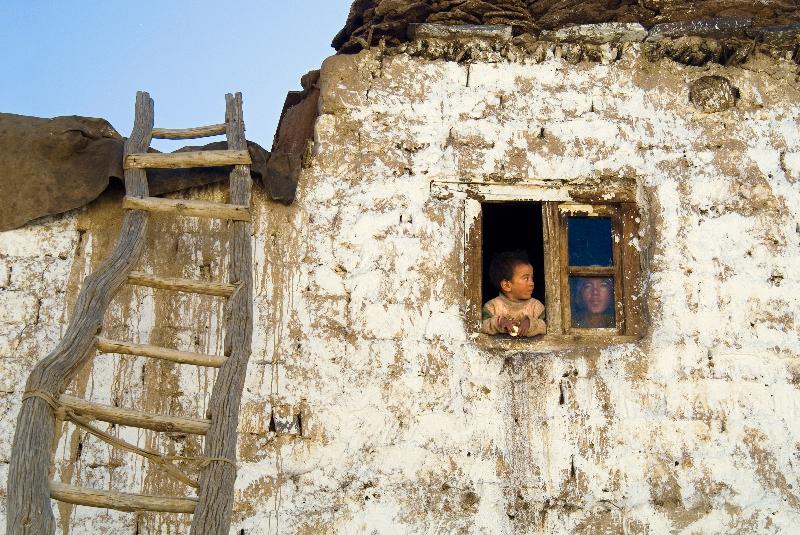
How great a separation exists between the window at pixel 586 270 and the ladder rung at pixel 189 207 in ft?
4.05

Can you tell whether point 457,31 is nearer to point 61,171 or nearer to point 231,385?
point 61,171

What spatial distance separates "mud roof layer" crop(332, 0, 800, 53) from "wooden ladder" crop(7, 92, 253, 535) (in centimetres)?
107

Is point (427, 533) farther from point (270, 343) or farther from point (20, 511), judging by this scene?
point (20, 511)

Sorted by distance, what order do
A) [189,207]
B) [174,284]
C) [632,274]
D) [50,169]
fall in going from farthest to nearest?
1. [632,274]
2. [50,169]
3. [189,207]
4. [174,284]

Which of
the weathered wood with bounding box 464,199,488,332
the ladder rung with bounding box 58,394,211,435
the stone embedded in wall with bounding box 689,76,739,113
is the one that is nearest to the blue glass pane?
the weathered wood with bounding box 464,199,488,332

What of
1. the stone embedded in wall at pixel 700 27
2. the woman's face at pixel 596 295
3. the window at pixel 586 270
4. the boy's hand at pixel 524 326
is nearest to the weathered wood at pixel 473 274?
the window at pixel 586 270

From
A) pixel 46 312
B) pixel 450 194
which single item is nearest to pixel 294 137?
pixel 450 194

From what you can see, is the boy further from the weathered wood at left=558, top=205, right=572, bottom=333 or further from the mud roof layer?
the mud roof layer

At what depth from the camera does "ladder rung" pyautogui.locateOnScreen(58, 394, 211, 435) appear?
11.8ft

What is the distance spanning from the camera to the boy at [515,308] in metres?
5.05

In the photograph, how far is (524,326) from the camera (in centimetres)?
507

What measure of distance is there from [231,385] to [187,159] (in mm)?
1336

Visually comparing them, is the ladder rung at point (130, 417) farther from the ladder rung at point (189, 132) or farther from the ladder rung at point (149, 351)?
the ladder rung at point (189, 132)

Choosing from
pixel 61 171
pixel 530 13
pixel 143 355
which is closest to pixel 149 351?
pixel 143 355
